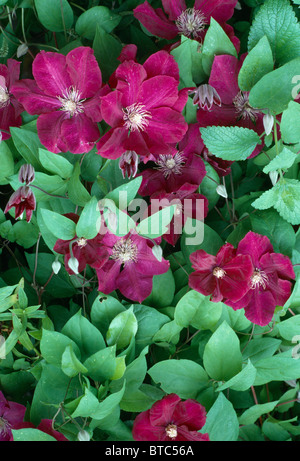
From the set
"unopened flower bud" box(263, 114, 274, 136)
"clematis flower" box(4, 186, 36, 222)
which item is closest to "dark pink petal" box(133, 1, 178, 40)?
"unopened flower bud" box(263, 114, 274, 136)

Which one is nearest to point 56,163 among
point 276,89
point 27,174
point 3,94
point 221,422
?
point 27,174

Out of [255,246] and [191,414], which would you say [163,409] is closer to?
[191,414]

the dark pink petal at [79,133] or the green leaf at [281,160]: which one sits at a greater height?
the dark pink petal at [79,133]

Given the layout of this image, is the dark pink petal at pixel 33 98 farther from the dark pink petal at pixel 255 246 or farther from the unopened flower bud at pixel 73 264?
the dark pink petal at pixel 255 246

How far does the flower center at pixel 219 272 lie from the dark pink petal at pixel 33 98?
0.35 m

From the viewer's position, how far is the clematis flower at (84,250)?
0.75 m

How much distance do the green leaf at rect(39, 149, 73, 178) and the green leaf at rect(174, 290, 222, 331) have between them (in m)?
0.27

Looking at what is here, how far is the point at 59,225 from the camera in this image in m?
0.73

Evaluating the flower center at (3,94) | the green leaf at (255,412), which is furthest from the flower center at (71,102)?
the green leaf at (255,412)

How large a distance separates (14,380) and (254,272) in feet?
1.47

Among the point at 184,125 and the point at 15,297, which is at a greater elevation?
the point at 184,125

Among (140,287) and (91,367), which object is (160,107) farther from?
(91,367)
